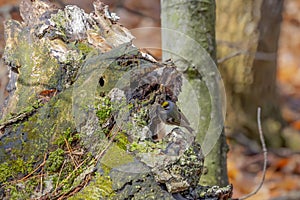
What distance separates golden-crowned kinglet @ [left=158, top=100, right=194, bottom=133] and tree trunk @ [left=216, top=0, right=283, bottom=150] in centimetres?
230

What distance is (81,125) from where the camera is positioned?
73.4 inches

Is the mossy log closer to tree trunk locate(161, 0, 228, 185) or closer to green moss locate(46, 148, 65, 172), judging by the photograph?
green moss locate(46, 148, 65, 172)

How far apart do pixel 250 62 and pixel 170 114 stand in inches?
111

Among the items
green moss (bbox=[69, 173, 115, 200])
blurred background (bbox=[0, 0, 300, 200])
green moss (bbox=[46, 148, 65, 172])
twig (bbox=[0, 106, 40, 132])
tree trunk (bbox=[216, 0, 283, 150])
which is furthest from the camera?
tree trunk (bbox=[216, 0, 283, 150])

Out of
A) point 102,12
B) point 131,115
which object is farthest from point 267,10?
point 131,115

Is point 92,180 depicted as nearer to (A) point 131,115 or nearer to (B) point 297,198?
(A) point 131,115

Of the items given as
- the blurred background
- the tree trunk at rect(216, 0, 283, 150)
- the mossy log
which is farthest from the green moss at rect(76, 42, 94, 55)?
the tree trunk at rect(216, 0, 283, 150)

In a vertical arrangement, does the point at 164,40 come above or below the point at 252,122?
above

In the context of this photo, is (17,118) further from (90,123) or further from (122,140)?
(122,140)

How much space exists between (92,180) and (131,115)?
0.25 meters

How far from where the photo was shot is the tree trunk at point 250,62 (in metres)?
4.39

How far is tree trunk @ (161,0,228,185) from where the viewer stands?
2541 mm

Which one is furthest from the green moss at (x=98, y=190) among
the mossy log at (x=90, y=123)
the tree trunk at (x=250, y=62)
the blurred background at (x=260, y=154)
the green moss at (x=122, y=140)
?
the tree trunk at (x=250, y=62)

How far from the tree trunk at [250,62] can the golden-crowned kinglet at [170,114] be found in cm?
230
